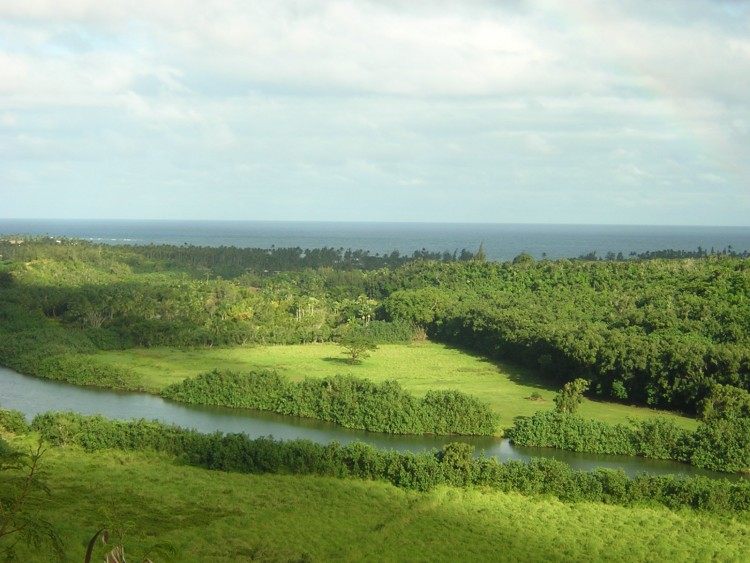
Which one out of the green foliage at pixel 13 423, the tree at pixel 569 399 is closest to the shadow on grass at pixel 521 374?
the tree at pixel 569 399

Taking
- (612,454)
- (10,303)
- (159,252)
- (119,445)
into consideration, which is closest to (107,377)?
(119,445)

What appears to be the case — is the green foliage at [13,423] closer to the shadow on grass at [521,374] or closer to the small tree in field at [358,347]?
the small tree in field at [358,347]

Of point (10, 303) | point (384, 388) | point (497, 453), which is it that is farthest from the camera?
point (10, 303)

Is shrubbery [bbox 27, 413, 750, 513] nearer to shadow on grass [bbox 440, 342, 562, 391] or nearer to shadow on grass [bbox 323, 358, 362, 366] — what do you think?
shadow on grass [bbox 440, 342, 562, 391]

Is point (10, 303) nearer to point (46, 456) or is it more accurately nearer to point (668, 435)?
point (46, 456)

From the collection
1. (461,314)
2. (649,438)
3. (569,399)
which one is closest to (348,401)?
(569,399)

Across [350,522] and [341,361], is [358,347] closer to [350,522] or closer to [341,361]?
[341,361]
